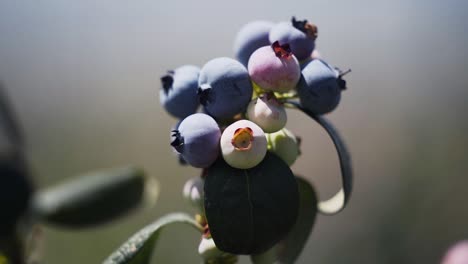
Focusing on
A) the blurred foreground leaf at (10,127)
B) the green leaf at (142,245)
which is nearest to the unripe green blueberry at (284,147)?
the green leaf at (142,245)

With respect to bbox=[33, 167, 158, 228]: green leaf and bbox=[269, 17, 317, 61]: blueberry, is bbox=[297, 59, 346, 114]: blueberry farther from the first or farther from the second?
bbox=[33, 167, 158, 228]: green leaf

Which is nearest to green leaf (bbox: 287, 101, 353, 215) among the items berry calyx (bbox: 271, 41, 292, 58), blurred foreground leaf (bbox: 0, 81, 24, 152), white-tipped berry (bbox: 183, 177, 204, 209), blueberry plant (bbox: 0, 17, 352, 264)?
blueberry plant (bbox: 0, 17, 352, 264)

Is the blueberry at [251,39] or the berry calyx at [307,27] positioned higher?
the berry calyx at [307,27]

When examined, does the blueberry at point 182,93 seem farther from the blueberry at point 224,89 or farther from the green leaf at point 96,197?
the green leaf at point 96,197

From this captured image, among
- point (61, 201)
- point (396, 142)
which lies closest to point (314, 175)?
point (396, 142)

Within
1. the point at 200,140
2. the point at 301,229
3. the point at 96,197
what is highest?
the point at 200,140

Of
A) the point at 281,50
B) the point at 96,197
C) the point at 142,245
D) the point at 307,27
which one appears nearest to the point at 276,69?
the point at 281,50

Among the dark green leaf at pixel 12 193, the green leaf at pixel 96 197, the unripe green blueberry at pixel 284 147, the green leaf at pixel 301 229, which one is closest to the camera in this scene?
the dark green leaf at pixel 12 193

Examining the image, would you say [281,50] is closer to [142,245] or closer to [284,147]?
[284,147]
